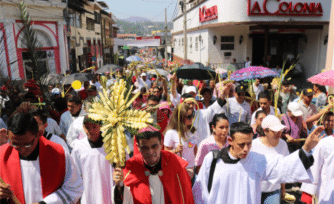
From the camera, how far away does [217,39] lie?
18250 millimetres

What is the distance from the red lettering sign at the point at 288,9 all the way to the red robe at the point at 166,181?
14608 mm

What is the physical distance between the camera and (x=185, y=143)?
12.7 ft

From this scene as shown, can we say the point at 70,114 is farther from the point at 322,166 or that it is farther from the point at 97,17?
the point at 97,17

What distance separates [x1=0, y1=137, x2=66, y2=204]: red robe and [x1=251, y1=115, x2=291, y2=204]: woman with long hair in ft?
7.47

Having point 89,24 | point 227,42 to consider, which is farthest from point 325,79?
point 89,24

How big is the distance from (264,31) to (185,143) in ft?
49.9

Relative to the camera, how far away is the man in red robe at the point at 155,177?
2539 mm

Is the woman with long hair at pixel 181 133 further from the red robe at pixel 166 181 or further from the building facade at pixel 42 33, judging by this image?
the building facade at pixel 42 33

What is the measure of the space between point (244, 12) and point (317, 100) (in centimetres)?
1096

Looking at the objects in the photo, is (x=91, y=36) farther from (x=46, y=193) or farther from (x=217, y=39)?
(x=46, y=193)

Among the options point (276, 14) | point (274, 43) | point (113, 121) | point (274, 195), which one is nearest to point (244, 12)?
point (276, 14)

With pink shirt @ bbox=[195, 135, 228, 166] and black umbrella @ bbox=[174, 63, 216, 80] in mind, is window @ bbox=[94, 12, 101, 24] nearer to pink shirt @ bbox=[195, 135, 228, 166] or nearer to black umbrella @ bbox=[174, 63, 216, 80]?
black umbrella @ bbox=[174, 63, 216, 80]

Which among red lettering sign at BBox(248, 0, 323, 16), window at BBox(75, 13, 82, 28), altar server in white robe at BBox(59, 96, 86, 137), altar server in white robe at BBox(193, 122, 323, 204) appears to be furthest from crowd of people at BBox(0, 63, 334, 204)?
window at BBox(75, 13, 82, 28)

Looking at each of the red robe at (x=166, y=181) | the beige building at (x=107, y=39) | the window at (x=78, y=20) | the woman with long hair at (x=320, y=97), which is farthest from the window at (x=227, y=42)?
the beige building at (x=107, y=39)
